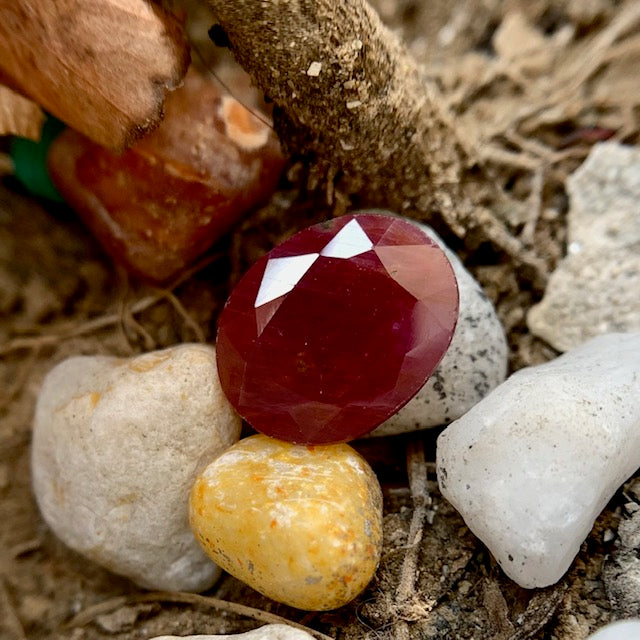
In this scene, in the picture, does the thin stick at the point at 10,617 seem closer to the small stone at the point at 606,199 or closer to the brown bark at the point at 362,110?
the brown bark at the point at 362,110

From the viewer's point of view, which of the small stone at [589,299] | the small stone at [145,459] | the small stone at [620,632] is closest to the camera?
the small stone at [620,632]

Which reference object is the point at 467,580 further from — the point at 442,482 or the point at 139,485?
the point at 139,485

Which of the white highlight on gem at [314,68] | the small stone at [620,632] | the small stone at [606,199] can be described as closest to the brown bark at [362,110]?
the white highlight on gem at [314,68]

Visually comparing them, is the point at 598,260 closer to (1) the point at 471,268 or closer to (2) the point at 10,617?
(1) the point at 471,268

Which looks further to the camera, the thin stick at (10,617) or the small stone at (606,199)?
the small stone at (606,199)

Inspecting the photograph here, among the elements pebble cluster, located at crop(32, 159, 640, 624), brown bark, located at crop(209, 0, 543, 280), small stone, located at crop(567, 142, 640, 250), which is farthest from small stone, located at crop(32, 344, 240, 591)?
small stone, located at crop(567, 142, 640, 250)

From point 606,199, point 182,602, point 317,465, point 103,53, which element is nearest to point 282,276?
point 317,465
